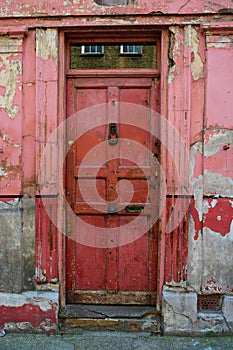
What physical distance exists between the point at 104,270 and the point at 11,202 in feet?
3.97

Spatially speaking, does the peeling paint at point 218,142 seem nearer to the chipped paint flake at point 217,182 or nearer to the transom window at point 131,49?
the chipped paint flake at point 217,182

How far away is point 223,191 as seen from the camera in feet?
12.5

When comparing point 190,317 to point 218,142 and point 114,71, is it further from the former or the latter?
point 114,71

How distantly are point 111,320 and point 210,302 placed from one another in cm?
102

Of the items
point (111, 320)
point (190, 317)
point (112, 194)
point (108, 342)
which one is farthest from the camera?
point (112, 194)

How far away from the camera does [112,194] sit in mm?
4078

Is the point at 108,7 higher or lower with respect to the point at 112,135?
higher

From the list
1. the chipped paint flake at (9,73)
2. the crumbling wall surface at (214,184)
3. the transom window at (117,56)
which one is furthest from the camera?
the transom window at (117,56)

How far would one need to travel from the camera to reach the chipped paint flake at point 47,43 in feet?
12.6

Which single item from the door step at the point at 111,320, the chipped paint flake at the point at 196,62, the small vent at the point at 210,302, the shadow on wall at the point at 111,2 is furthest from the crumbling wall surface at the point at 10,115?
the small vent at the point at 210,302

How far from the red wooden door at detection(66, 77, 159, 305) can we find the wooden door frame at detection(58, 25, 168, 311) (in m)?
0.11

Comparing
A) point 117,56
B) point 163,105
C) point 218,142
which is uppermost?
point 117,56

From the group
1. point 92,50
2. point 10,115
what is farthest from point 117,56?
point 10,115

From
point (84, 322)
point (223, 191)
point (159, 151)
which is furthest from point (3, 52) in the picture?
point (84, 322)
